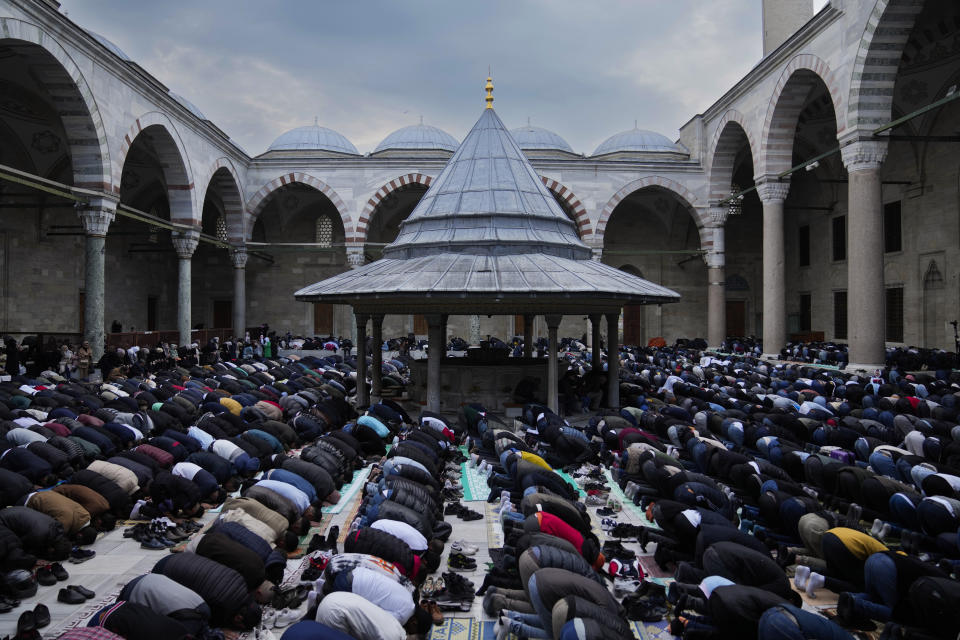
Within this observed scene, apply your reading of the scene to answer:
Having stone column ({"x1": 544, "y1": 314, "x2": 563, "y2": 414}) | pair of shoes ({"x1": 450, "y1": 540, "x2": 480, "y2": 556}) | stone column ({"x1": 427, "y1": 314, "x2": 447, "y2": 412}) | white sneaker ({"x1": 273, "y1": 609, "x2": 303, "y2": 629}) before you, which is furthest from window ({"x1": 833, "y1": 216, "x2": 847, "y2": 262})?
white sneaker ({"x1": 273, "y1": 609, "x2": 303, "y2": 629})

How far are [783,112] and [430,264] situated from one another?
1163 cm

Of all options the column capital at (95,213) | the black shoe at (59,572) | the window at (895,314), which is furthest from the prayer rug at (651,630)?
the window at (895,314)

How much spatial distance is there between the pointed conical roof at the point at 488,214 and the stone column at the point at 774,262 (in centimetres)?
792

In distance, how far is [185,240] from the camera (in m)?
17.2

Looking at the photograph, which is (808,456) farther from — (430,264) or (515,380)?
(430,264)

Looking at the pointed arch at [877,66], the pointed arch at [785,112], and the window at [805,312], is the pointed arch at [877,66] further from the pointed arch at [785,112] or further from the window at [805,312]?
the window at [805,312]

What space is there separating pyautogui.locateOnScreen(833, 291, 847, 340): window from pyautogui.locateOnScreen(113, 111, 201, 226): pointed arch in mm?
20174

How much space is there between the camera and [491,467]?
7352 mm

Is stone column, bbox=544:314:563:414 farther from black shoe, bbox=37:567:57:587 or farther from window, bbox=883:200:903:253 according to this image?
window, bbox=883:200:903:253

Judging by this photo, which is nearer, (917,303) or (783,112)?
(783,112)

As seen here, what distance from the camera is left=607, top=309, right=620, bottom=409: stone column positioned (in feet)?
35.4

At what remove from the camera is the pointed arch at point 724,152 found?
63.0 ft

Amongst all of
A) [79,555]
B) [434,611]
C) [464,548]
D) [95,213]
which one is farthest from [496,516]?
[95,213]

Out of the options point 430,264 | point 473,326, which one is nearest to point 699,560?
point 430,264
